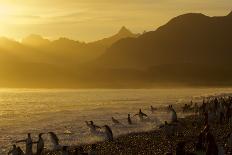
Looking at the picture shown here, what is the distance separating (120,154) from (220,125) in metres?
14.0

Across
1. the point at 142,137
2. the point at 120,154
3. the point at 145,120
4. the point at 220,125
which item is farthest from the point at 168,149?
the point at 145,120

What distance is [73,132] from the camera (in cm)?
4306

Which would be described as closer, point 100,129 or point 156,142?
point 156,142

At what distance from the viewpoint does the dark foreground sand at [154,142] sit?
29.6m

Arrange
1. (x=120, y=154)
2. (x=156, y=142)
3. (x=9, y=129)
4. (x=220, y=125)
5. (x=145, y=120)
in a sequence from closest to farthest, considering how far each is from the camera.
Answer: (x=120, y=154)
(x=156, y=142)
(x=220, y=125)
(x=9, y=129)
(x=145, y=120)

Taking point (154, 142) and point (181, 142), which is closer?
point (181, 142)

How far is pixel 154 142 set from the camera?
32.9 m

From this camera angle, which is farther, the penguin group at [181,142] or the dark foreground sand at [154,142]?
the dark foreground sand at [154,142]

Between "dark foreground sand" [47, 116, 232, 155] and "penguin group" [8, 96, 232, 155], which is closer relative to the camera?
"penguin group" [8, 96, 232, 155]

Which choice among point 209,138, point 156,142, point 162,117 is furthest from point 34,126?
point 209,138

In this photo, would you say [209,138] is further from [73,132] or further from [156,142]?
[73,132]

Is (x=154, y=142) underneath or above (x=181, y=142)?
underneath

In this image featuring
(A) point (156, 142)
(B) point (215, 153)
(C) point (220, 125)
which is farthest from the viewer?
(C) point (220, 125)

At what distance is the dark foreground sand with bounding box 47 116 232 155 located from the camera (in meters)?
29.6
